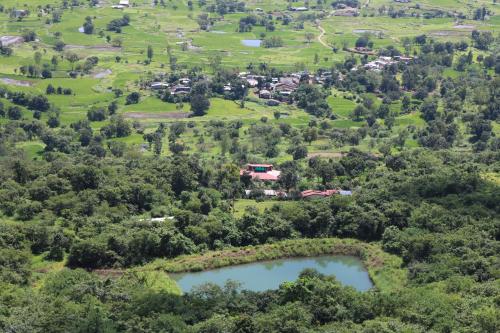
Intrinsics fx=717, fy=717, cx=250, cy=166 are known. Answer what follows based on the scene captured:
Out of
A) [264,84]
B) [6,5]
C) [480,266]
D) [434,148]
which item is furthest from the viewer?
[6,5]

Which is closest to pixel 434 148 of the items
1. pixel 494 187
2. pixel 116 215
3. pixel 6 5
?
pixel 494 187

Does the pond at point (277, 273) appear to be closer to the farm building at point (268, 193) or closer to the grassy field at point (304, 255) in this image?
the grassy field at point (304, 255)

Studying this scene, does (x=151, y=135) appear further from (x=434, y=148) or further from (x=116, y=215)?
A: (x=434, y=148)

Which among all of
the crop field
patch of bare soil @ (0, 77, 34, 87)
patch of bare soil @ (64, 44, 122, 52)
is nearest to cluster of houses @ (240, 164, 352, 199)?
the crop field

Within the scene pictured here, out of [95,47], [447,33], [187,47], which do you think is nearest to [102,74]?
[95,47]

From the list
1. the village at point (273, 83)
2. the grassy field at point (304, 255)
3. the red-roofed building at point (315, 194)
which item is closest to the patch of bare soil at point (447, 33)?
the village at point (273, 83)
